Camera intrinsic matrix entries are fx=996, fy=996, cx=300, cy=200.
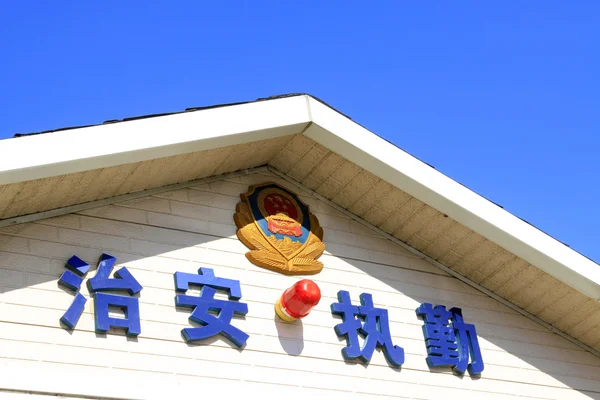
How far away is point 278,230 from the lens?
796cm

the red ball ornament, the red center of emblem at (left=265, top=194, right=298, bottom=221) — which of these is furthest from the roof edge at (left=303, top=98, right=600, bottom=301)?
the red ball ornament

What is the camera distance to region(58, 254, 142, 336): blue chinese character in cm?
662

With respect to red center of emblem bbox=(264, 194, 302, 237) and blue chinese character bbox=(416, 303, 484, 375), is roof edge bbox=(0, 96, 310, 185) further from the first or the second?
blue chinese character bbox=(416, 303, 484, 375)

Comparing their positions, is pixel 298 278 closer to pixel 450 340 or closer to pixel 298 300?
pixel 298 300

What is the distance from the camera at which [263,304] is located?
24.6 feet

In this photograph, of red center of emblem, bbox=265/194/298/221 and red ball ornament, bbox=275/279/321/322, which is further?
red center of emblem, bbox=265/194/298/221

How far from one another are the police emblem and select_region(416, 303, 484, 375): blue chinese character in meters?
1.07

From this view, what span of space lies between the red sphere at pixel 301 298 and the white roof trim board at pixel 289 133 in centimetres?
120

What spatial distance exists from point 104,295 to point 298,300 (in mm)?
1392

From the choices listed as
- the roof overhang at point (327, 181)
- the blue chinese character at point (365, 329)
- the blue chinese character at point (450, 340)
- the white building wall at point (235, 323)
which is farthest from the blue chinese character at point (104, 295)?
the blue chinese character at point (450, 340)

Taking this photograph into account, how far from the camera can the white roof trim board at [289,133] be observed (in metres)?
6.39

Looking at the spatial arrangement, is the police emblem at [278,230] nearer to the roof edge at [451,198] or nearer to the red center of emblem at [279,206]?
the red center of emblem at [279,206]

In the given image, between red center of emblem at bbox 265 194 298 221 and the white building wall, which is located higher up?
red center of emblem at bbox 265 194 298 221

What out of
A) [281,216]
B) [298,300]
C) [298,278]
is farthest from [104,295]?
[281,216]
